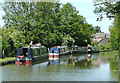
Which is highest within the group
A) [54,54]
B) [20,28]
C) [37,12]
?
[37,12]

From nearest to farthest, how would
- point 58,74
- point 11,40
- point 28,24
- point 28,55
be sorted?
1. point 58,74
2. point 28,55
3. point 11,40
4. point 28,24

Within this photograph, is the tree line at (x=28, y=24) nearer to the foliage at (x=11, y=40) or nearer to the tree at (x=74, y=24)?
the foliage at (x=11, y=40)

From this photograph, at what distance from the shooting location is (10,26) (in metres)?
38.3

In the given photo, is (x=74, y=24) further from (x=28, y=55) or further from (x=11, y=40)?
(x=28, y=55)

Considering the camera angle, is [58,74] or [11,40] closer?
[58,74]

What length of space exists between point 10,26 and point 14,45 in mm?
5084

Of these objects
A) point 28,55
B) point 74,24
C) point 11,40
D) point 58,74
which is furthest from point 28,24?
point 74,24

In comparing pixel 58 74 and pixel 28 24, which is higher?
pixel 28 24

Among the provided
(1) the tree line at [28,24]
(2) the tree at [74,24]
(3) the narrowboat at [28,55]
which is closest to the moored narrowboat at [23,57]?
(3) the narrowboat at [28,55]

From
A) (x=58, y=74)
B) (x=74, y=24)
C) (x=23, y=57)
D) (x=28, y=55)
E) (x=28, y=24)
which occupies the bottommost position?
(x=58, y=74)

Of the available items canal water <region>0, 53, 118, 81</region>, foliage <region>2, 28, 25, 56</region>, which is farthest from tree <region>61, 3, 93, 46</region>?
canal water <region>0, 53, 118, 81</region>

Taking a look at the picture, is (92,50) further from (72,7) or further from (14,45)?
(14,45)

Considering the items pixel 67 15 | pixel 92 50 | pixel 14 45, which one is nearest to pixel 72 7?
pixel 67 15

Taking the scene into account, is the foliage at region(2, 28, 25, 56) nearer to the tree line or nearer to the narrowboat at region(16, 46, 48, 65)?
the tree line
